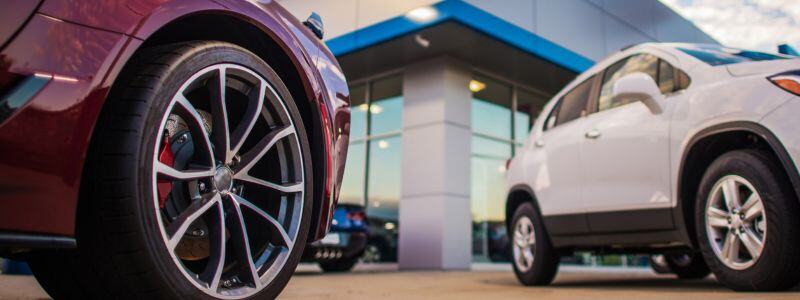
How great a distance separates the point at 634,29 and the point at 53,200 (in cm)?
1481

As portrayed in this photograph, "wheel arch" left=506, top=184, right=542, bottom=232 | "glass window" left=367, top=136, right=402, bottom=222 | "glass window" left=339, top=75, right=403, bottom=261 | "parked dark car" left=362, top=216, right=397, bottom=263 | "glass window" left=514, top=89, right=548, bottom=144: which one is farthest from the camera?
"glass window" left=514, top=89, right=548, bottom=144

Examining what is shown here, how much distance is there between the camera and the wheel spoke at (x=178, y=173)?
5.71ft

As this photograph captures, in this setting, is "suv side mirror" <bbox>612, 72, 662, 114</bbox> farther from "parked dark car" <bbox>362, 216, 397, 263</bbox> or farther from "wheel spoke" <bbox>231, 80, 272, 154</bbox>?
"parked dark car" <bbox>362, 216, 397, 263</bbox>

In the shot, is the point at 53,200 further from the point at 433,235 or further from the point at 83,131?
the point at 433,235

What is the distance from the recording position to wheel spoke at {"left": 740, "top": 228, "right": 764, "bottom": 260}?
342 cm

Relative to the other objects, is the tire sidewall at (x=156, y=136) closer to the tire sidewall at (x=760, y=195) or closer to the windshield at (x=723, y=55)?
the tire sidewall at (x=760, y=195)

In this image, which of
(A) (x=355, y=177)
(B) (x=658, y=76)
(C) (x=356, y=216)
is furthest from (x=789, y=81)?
(A) (x=355, y=177)

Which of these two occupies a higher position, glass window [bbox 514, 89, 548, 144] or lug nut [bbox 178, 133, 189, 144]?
glass window [bbox 514, 89, 548, 144]

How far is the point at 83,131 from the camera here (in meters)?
1.51

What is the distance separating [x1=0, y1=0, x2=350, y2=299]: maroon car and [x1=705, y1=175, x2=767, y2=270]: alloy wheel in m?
2.32

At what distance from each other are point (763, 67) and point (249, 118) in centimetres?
301

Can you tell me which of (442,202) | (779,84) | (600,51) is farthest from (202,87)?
(600,51)

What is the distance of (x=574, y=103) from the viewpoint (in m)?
5.46

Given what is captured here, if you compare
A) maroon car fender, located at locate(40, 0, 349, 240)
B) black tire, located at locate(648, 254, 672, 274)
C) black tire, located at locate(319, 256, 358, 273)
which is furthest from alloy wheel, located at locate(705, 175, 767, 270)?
black tire, located at locate(319, 256, 358, 273)
